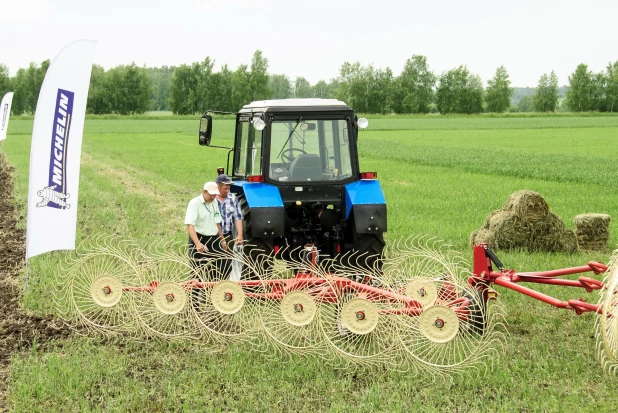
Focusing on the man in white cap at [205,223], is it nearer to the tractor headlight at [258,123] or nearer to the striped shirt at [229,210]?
the striped shirt at [229,210]

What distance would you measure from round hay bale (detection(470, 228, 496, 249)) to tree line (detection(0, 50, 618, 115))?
8929 cm

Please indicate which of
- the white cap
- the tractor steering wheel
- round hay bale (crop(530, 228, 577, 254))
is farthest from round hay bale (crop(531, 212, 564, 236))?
the white cap

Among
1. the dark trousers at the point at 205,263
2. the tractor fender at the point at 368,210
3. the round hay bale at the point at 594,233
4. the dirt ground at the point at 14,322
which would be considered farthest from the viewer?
the round hay bale at the point at 594,233

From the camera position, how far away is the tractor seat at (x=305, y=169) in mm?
7754

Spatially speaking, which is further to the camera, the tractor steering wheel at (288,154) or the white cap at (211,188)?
the tractor steering wheel at (288,154)

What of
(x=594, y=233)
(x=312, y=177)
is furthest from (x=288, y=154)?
(x=594, y=233)

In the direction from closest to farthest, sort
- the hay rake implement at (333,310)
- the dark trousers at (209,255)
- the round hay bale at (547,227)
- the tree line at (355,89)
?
1. the hay rake implement at (333,310)
2. the dark trousers at (209,255)
3. the round hay bale at (547,227)
4. the tree line at (355,89)

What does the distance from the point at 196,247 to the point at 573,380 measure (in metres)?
3.58

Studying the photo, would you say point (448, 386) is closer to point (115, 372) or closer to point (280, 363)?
point (280, 363)

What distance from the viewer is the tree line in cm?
10456

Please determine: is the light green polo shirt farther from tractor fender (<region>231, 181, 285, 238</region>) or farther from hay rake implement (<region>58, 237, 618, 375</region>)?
hay rake implement (<region>58, 237, 618, 375</region>)

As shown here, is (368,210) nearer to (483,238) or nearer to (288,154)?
(288,154)

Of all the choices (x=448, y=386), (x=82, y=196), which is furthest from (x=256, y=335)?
(x=82, y=196)

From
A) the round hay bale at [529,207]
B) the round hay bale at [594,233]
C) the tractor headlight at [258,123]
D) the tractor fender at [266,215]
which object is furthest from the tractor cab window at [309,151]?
the round hay bale at [594,233]
